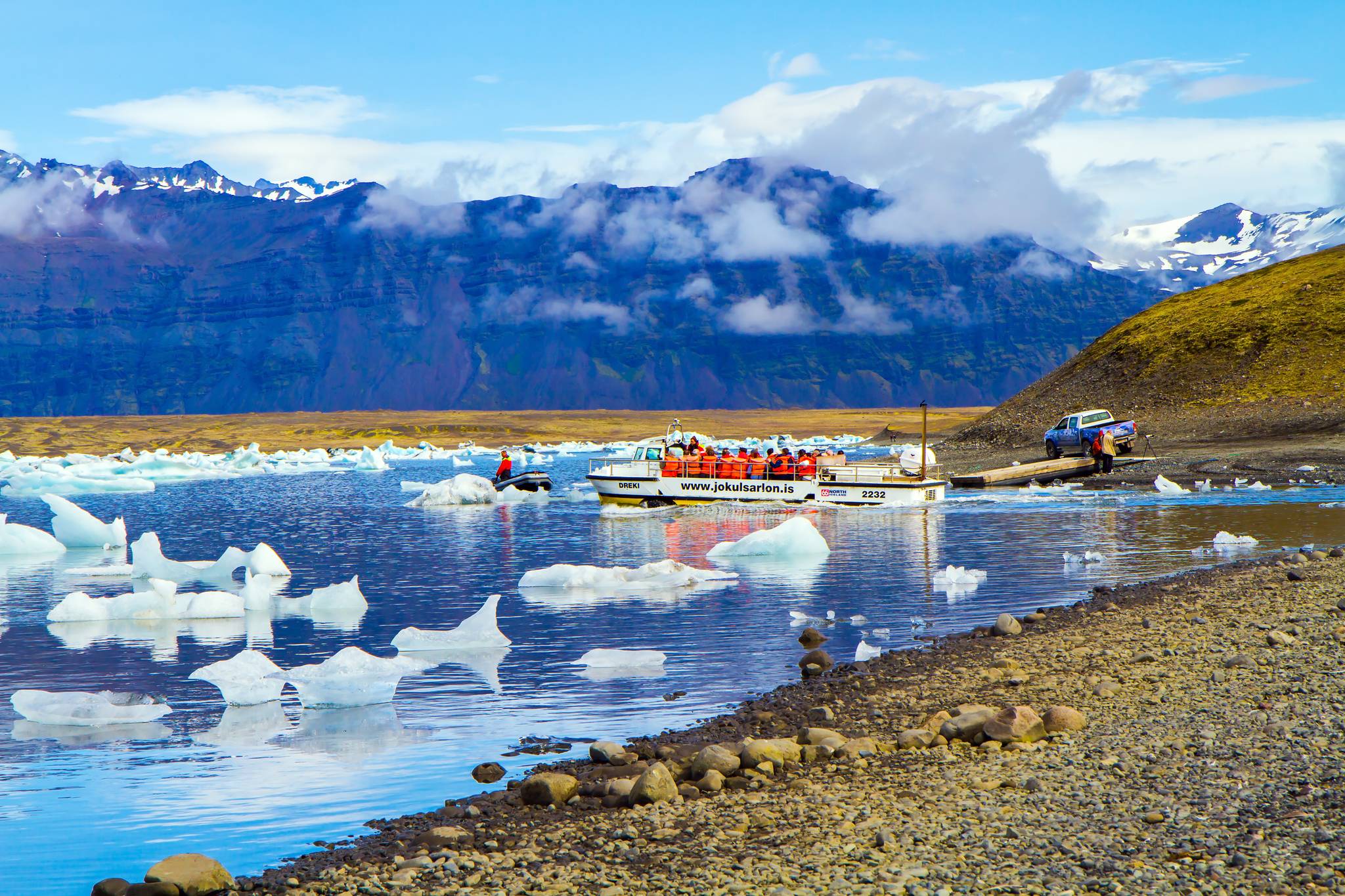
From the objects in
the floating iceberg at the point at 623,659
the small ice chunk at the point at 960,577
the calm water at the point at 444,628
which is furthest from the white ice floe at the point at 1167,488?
the floating iceberg at the point at 623,659

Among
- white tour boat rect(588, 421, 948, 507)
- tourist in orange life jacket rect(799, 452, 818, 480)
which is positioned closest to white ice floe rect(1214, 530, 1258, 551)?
white tour boat rect(588, 421, 948, 507)

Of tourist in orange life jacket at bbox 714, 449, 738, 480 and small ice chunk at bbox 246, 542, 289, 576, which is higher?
tourist in orange life jacket at bbox 714, 449, 738, 480

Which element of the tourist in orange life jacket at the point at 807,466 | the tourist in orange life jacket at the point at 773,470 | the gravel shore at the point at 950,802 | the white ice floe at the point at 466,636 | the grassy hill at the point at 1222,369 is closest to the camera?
the gravel shore at the point at 950,802

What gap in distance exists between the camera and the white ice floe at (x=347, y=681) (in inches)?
559

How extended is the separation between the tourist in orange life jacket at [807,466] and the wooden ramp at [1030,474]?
807 cm

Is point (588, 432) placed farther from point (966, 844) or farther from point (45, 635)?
point (966, 844)

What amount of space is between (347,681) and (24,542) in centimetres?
2369

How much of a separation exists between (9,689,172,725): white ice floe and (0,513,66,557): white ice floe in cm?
2127

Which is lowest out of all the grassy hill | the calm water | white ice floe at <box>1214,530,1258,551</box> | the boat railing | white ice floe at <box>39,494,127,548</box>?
the calm water

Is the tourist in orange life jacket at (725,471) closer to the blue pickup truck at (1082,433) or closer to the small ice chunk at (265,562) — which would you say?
the blue pickup truck at (1082,433)

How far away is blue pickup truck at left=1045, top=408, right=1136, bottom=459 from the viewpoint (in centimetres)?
5219

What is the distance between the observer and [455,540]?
34.8m

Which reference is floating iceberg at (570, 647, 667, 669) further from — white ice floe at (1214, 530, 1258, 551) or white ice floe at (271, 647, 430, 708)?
white ice floe at (1214, 530, 1258, 551)

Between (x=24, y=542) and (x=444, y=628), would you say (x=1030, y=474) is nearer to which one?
(x=444, y=628)
